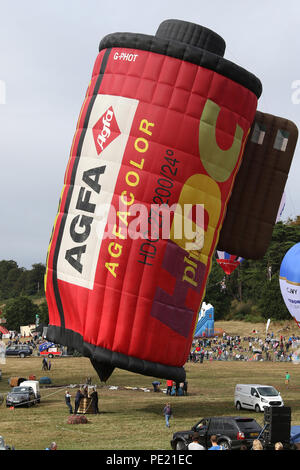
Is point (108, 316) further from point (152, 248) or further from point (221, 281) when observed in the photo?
point (221, 281)

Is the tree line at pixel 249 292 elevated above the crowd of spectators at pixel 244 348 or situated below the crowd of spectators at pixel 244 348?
above

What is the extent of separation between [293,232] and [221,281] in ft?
44.2

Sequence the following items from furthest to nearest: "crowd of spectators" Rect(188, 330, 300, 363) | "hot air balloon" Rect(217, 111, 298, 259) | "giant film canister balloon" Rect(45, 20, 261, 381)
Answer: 1. "crowd of spectators" Rect(188, 330, 300, 363)
2. "hot air balloon" Rect(217, 111, 298, 259)
3. "giant film canister balloon" Rect(45, 20, 261, 381)

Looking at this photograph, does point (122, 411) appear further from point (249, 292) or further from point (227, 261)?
point (249, 292)

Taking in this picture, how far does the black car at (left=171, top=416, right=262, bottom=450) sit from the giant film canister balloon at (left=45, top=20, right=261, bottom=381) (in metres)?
2.48

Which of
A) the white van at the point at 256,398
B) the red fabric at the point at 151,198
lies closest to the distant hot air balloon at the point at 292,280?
the white van at the point at 256,398

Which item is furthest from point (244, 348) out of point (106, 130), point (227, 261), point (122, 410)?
point (106, 130)

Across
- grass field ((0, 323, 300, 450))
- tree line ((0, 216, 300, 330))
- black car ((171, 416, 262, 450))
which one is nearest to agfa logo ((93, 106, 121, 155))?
black car ((171, 416, 262, 450))

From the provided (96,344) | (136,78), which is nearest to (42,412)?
(96,344)

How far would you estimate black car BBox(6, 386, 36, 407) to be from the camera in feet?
95.7

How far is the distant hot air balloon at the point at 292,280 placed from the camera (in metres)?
45.7

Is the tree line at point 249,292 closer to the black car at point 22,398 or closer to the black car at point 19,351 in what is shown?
the black car at point 19,351

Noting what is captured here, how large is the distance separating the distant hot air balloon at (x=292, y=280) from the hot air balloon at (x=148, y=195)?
2945 centimetres

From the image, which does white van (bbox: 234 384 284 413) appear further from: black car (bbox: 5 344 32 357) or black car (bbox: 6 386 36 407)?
black car (bbox: 5 344 32 357)
